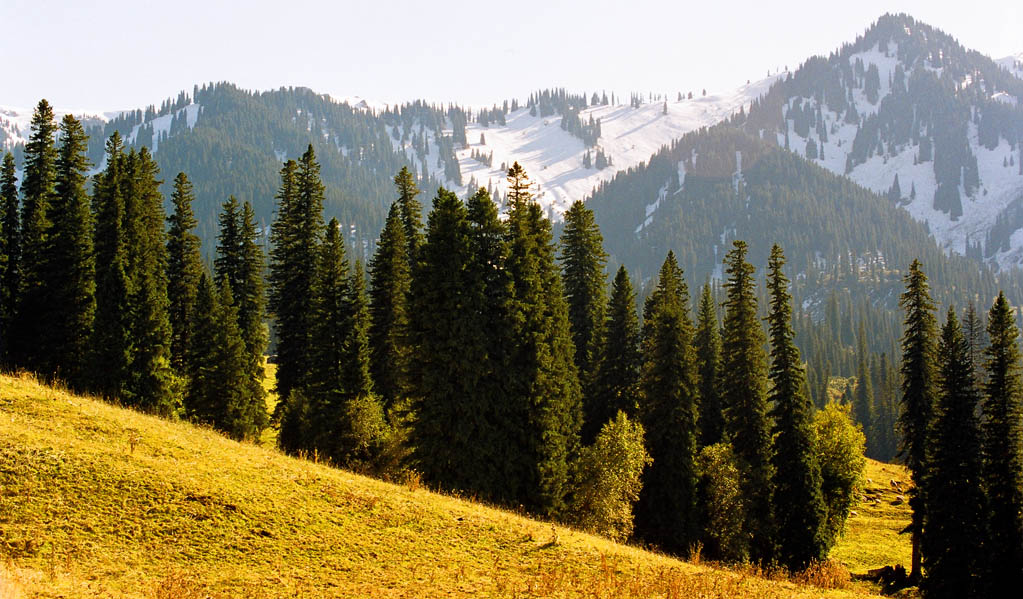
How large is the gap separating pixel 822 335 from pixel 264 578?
676 ft

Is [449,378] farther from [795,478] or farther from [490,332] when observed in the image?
[795,478]

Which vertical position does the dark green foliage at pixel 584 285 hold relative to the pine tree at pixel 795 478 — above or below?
above

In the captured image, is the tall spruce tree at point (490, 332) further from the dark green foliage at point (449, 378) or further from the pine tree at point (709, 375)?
the pine tree at point (709, 375)

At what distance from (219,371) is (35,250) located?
14.0 meters

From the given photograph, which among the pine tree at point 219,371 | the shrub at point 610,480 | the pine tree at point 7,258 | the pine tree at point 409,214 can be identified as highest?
the pine tree at point 409,214

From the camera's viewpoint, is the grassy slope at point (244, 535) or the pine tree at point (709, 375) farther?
the pine tree at point (709, 375)

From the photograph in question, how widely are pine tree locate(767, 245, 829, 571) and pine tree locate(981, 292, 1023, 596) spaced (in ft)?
29.7

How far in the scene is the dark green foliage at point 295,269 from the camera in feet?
180

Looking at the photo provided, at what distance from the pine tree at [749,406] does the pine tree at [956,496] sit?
9.03 metres

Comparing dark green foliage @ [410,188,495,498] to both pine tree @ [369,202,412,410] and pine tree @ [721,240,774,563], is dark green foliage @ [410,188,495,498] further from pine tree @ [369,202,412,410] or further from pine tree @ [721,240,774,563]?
pine tree @ [721,240,774,563]

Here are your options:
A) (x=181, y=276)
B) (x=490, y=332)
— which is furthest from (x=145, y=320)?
(x=490, y=332)

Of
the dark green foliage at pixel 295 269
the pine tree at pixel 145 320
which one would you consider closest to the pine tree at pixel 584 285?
the dark green foliage at pixel 295 269

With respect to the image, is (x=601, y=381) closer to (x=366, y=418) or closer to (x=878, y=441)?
(x=366, y=418)

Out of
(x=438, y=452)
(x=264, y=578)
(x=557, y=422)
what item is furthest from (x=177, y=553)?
(x=557, y=422)
